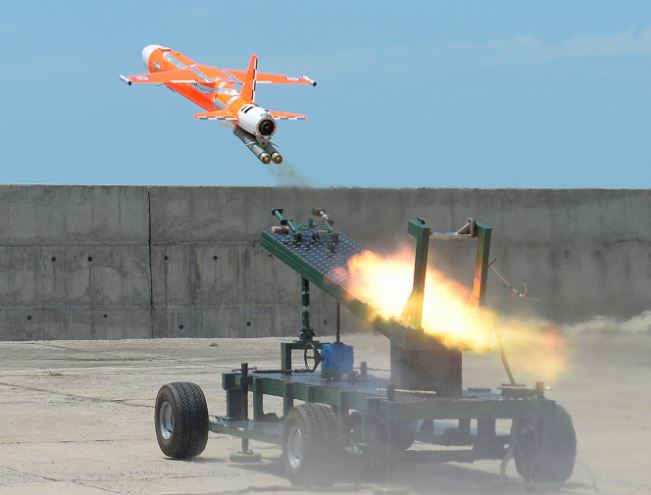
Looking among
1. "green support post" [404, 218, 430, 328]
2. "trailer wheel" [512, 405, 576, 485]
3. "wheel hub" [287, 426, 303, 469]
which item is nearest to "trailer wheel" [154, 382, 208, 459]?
"wheel hub" [287, 426, 303, 469]

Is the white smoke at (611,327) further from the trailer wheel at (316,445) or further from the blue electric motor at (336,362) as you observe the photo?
the trailer wheel at (316,445)

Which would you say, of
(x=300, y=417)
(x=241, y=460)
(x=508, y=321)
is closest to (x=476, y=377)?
(x=241, y=460)

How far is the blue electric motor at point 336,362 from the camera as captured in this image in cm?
1309

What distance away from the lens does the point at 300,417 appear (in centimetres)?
1155

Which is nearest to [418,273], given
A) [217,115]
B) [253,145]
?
[253,145]

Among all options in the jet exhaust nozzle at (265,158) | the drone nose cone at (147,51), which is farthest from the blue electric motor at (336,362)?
the drone nose cone at (147,51)

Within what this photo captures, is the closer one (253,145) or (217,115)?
(253,145)

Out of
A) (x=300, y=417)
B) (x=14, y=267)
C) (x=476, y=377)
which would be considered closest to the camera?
(x=300, y=417)

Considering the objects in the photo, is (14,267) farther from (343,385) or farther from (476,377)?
(343,385)

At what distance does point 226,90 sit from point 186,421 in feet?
65.8

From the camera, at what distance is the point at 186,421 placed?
13.4 m

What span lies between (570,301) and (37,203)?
13.4 metres

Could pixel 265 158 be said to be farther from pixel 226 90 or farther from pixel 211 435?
pixel 211 435

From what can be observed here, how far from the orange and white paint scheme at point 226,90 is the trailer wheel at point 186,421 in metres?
13.7
